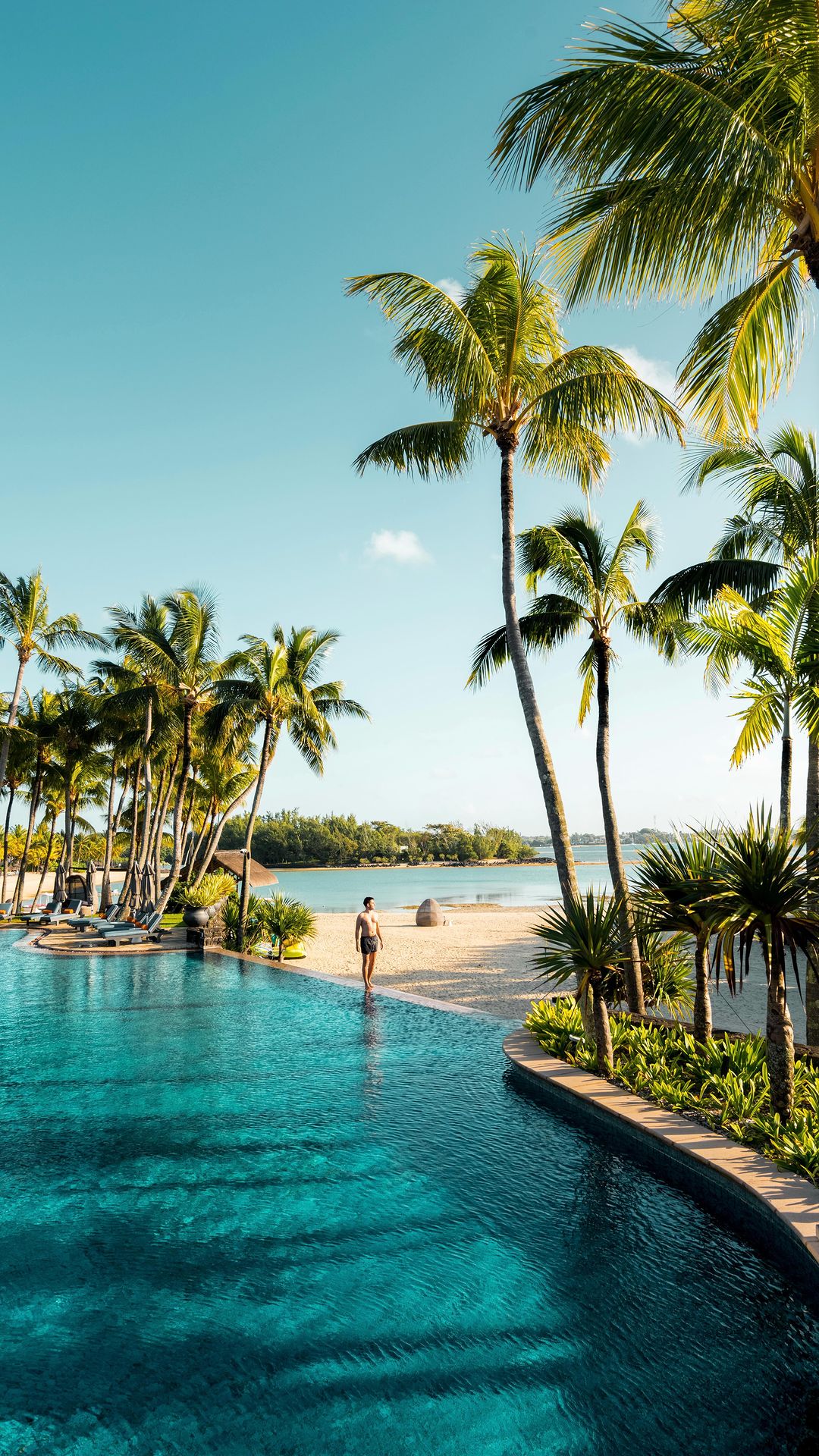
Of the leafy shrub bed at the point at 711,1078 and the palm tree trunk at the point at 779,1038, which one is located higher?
the palm tree trunk at the point at 779,1038

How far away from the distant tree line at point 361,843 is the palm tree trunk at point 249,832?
255 ft

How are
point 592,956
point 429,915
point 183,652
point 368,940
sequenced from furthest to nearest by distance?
1. point 429,915
2. point 183,652
3. point 368,940
4. point 592,956

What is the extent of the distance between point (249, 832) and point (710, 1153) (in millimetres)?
17873

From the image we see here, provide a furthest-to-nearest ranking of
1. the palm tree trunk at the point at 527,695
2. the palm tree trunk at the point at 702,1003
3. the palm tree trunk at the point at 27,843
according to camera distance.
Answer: the palm tree trunk at the point at 27,843
the palm tree trunk at the point at 527,695
the palm tree trunk at the point at 702,1003

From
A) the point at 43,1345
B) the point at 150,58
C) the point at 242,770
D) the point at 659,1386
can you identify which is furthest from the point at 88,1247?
the point at 242,770

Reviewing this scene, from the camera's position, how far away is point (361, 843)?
13062cm

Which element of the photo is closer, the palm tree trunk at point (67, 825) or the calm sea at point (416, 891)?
the palm tree trunk at point (67, 825)

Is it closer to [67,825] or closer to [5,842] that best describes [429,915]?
[67,825]

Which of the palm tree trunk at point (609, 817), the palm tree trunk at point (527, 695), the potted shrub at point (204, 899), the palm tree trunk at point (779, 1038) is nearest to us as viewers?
the palm tree trunk at point (779, 1038)

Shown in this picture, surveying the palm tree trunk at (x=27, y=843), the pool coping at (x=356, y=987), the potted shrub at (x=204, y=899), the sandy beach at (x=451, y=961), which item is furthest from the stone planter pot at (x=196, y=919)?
the palm tree trunk at (x=27, y=843)

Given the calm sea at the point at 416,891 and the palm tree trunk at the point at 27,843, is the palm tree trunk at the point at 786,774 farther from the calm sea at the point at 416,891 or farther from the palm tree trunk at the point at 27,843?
the palm tree trunk at the point at 27,843

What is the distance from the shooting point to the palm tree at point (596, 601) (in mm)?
11289

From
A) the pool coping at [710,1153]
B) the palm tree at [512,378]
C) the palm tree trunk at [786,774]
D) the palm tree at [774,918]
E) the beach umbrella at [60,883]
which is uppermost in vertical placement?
the palm tree at [512,378]

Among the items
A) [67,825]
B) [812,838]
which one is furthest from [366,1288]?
[67,825]
